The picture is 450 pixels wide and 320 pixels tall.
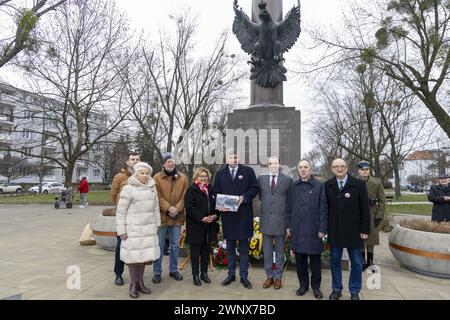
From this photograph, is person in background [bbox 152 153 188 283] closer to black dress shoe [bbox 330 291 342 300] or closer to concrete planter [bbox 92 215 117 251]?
black dress shoe [bbox 330 291 342 300]

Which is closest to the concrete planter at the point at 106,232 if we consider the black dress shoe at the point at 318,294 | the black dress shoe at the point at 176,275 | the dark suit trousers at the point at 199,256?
the black dress shoe at the point at 176,275

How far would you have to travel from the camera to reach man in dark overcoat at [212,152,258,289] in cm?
488

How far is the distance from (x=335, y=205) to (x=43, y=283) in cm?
456

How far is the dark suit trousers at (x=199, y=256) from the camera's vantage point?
495cm

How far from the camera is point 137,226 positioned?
438 centimetres

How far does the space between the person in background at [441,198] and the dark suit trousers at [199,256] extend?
563cm

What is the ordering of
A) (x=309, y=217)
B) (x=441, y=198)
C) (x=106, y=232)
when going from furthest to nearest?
(x=441, y=198) → (x=106, y=232) → (x=309, y=217)

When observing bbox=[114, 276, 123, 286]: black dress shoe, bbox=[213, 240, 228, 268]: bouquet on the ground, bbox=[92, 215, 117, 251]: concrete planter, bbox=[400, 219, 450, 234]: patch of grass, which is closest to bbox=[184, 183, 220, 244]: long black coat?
bbox=[213, 240, 228, 268]: bouquet on the ground

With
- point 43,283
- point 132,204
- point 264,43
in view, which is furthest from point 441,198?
point 43,283

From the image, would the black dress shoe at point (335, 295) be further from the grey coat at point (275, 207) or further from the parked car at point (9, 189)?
the parked car at point (9, 189)

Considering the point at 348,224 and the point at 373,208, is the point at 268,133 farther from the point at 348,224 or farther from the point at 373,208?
the point at 348,224

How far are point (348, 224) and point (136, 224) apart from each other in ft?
9.42

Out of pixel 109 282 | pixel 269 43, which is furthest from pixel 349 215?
pixel 269 43
